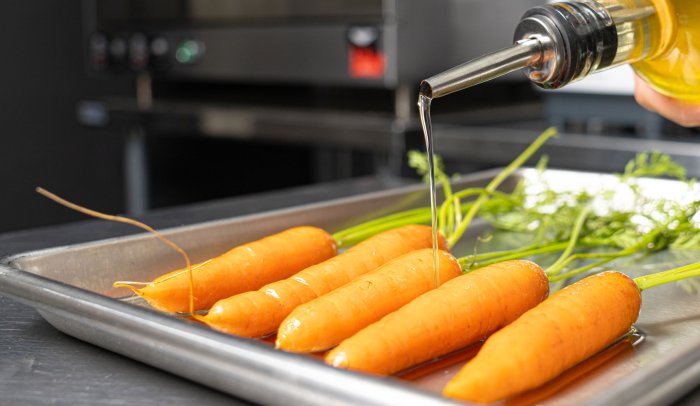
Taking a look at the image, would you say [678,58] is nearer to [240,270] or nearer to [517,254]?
[517,254]

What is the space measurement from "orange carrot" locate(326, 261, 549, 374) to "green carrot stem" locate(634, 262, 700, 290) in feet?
0.27

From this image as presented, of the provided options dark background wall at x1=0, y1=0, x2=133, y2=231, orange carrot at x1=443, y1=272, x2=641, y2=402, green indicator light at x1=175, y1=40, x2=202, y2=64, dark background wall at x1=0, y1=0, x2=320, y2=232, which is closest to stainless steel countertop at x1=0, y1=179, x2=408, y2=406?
orange carrot at x1=443, y1=272, x2=641, y2=402

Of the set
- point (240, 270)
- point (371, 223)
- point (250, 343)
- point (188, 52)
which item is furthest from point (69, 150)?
point (250, 343)

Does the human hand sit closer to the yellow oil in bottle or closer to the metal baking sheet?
the yellow oil in bottle

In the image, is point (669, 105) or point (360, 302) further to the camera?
point (669, 105)

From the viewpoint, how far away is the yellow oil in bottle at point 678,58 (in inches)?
33.5

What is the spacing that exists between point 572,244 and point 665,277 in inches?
7.4

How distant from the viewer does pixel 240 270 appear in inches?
34.1

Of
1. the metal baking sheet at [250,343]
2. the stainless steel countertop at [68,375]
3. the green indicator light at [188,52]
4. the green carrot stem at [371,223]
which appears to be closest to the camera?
the metal baking sheet at [250,343]

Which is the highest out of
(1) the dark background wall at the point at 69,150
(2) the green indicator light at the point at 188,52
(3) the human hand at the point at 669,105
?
(2) the green indicator light at the point at 188,52

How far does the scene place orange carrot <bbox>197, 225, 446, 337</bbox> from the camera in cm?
74

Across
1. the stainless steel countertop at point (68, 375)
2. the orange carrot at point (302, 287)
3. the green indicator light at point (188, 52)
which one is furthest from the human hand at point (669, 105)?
the green indicator light at point (188, 52)

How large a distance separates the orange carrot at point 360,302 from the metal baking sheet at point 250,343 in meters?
0.05

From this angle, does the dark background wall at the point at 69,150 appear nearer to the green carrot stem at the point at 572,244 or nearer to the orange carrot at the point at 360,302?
the green carrot stem at the point at 572,244
